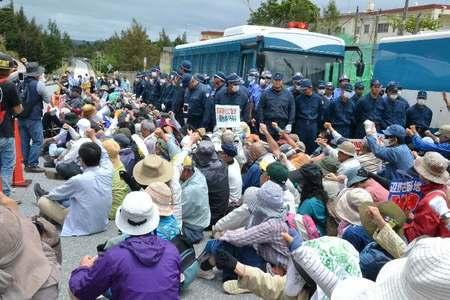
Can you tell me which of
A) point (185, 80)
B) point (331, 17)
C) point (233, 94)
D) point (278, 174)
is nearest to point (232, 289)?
point (278, 174)

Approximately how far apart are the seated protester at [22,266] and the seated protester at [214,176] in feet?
12.5

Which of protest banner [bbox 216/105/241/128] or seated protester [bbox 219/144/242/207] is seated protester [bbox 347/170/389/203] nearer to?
seated protester [bbox 219/144/242/207]

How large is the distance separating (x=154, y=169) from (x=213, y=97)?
520 centimetres

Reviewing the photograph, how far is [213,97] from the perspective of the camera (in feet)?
35.3

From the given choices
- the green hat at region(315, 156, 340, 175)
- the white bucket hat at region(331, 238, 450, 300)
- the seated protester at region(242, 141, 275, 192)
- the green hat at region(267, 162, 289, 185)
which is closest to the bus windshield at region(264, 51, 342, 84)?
the seated protester at region(242, 141, 275, 192)

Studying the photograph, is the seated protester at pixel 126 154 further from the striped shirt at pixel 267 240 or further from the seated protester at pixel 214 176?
the striped shirt at pixel 267 240

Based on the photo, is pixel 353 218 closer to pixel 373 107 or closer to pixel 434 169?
pixel 434 169

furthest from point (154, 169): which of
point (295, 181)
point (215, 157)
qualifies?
point (295, 181)

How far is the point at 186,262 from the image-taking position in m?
4.83

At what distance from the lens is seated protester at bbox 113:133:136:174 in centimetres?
769

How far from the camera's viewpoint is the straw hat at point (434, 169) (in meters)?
4.98

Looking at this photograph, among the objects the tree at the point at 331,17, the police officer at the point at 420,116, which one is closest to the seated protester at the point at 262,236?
the police officer at the point at 420,116

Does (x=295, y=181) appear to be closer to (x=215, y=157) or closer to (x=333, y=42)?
(x=215, y=157)

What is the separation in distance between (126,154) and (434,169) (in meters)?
4.48
